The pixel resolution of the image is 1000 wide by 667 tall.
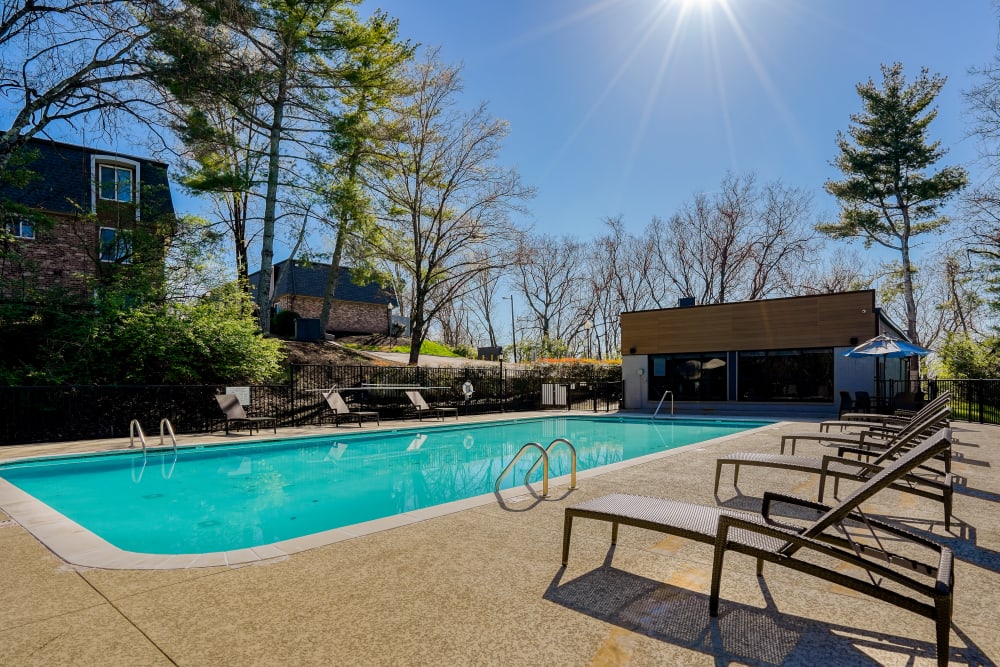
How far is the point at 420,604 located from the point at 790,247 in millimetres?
32917

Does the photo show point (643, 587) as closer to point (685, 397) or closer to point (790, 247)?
point (685, 397)

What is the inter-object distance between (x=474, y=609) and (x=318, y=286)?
32345 mm

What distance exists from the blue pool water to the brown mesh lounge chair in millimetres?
3784

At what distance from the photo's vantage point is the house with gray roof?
3156 cm

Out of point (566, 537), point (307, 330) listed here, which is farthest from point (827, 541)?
point (307, 330)

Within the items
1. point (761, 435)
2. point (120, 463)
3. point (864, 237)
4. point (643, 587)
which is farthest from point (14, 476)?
point (864, 237)

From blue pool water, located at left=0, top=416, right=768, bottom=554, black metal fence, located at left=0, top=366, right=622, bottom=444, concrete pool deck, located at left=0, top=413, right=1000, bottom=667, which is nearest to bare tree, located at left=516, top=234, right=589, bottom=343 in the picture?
black metal fence, located at left=0, top=366, right=622, bottom=444

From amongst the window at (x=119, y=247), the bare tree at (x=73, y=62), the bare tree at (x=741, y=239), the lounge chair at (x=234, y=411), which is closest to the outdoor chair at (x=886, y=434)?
the lounge chair at (x=234, y=411)

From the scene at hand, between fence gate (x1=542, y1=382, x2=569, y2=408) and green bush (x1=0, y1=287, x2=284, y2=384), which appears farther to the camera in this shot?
fence gate (x1=542, y1=382, x2=569, y2=408)

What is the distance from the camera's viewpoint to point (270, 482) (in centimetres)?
765

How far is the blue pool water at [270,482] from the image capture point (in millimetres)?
5469

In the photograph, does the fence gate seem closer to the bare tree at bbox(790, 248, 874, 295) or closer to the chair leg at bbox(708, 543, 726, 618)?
the chair leg at bbox(708, 543, 726, 618)

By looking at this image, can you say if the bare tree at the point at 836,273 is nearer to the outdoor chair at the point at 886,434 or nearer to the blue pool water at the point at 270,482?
the blue pool water at the point at 270,482

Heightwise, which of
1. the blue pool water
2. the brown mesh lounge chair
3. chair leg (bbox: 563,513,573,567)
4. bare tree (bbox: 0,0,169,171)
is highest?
bare tree (bbox: 0,0,169,171)
